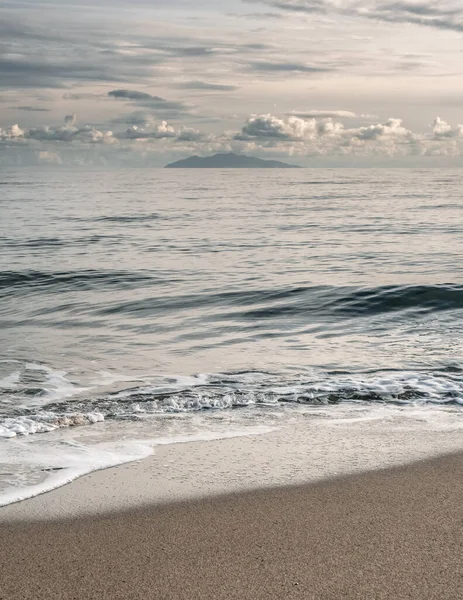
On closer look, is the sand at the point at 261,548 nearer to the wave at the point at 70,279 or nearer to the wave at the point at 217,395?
the wave at the point at 217,395

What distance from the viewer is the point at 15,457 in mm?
5559

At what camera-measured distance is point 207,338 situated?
11344 millimetres

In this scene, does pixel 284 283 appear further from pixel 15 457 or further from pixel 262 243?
pixel 15 457

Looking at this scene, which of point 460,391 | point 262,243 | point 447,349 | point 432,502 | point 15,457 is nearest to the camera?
point 432,502

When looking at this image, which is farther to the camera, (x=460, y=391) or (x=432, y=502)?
(x=460, y=391)

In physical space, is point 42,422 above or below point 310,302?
above

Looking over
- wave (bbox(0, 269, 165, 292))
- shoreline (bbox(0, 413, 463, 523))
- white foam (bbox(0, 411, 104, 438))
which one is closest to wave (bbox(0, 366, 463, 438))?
white foam (bbox(0, 411, 104, 438))

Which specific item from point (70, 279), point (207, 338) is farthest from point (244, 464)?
point (70, 279)

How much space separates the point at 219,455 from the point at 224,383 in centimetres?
266

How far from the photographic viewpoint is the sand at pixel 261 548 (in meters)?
3.48

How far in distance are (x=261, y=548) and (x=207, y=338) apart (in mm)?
7503

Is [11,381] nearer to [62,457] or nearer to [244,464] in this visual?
[62,457]

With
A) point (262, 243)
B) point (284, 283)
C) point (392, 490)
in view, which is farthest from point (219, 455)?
point (262, 243)

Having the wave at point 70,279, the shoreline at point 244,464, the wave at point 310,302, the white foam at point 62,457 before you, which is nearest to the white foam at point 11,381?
the white foam at point 62,457
